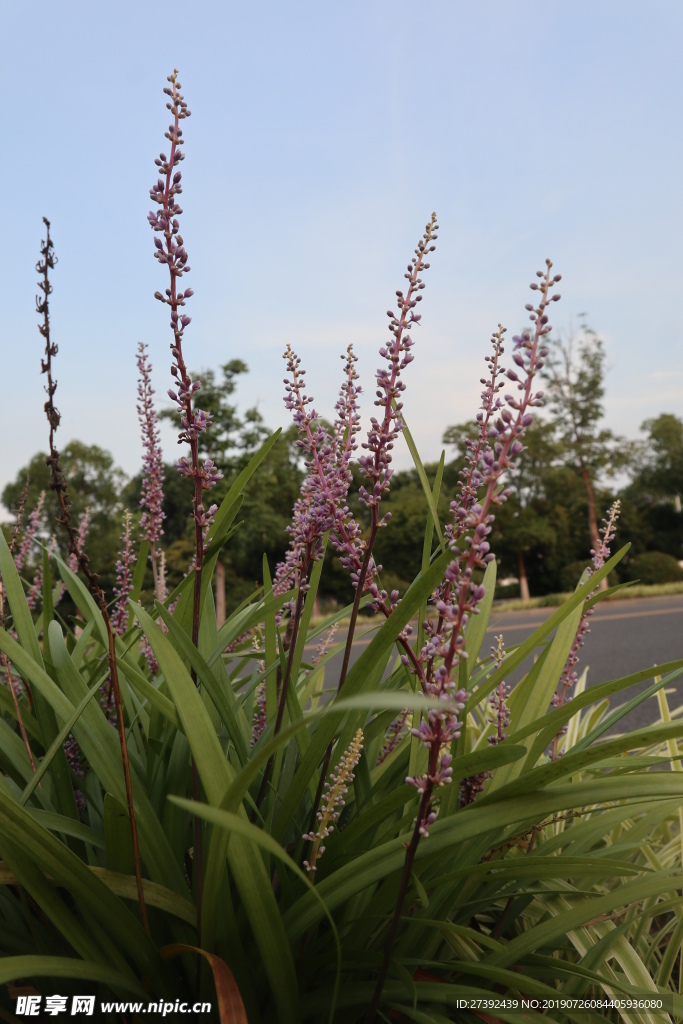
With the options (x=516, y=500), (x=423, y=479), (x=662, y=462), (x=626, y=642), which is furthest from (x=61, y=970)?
(x=662, y=462)

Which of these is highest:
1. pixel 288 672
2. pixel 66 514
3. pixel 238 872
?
pixel 66 514

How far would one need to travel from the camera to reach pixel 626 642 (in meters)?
12.2

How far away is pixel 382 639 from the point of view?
1297 millimetres

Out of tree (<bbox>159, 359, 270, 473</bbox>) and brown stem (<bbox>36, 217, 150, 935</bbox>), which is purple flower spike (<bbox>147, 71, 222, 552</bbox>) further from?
tree (<bbox>159, 359, 270, 473</bbox>)

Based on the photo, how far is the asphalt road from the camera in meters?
8.05

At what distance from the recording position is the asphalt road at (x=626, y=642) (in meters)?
8.05

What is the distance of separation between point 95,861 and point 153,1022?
394mm

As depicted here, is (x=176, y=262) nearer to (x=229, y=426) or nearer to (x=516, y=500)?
(x=229, y=426)

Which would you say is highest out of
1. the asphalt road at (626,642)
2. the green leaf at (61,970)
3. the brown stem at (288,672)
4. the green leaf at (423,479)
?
the green leaf at (423,479)

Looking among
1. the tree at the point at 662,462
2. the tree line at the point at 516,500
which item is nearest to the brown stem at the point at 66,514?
the tree line at the point at 516,500

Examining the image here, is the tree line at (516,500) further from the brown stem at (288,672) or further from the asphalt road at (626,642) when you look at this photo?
the brown stem at (288,672)

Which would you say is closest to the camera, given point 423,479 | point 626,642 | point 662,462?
point 423,479

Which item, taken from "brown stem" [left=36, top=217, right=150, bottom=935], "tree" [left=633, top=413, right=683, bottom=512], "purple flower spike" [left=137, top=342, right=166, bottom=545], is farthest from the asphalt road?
"tree" [left=633, top=413, right=683, bottom=512]

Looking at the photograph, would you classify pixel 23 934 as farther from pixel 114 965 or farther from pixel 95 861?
pixel 114 965
